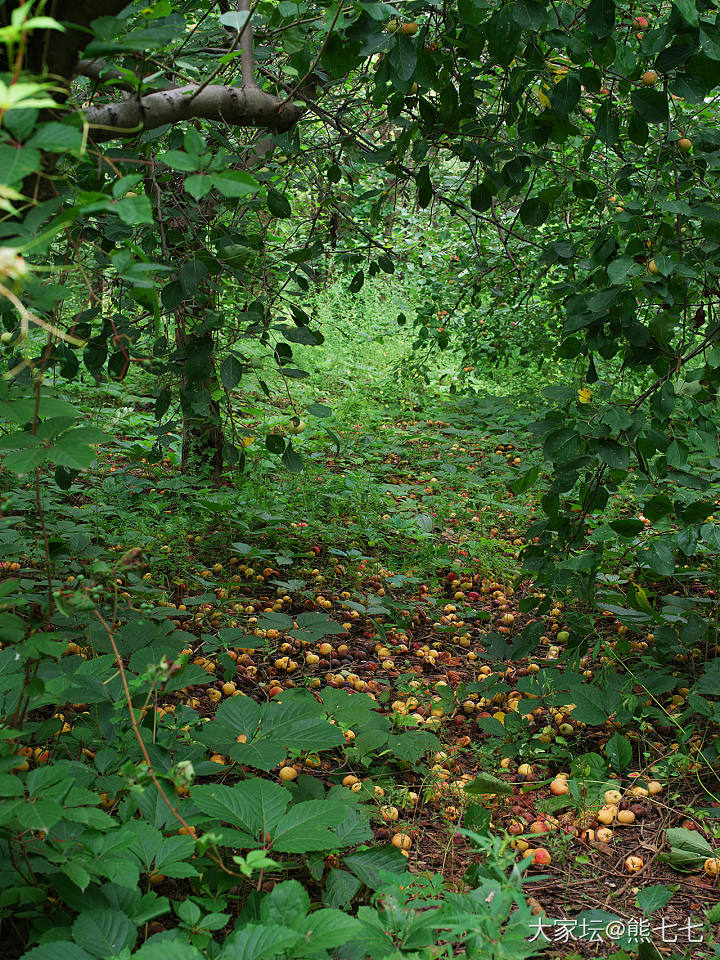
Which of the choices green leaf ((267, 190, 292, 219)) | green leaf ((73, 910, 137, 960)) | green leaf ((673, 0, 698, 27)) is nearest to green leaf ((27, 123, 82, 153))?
green leaf ((73, 910, 137, 960))

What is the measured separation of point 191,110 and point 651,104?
1.16m

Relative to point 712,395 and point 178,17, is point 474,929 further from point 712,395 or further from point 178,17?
point 178,17

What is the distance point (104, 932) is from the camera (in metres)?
1.12

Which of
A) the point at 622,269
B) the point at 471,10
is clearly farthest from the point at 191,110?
the point at 622,269

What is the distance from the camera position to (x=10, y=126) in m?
0.83

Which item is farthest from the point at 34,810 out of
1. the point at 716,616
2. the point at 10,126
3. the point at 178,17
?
the point at 716,616

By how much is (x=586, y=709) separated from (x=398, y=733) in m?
0.58

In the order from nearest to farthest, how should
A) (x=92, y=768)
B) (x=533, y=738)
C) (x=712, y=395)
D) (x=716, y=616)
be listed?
(x=92, y=768), (x=712, y=395), (x=533, y=738), (x=716, y=616)

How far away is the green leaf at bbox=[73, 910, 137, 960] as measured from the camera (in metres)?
1.09

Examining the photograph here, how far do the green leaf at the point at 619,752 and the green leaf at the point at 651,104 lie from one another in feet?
5.64

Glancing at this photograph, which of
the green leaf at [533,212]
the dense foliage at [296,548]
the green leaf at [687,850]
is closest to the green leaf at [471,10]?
the dense foliage at [296,548]

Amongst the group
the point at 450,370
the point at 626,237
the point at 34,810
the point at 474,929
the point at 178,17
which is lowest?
the point at 474,929

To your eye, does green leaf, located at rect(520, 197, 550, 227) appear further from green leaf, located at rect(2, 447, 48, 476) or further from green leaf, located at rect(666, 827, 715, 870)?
green leaf, located at rect(666, 827, 715, 870)

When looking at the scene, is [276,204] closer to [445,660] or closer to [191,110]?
[191,110]
